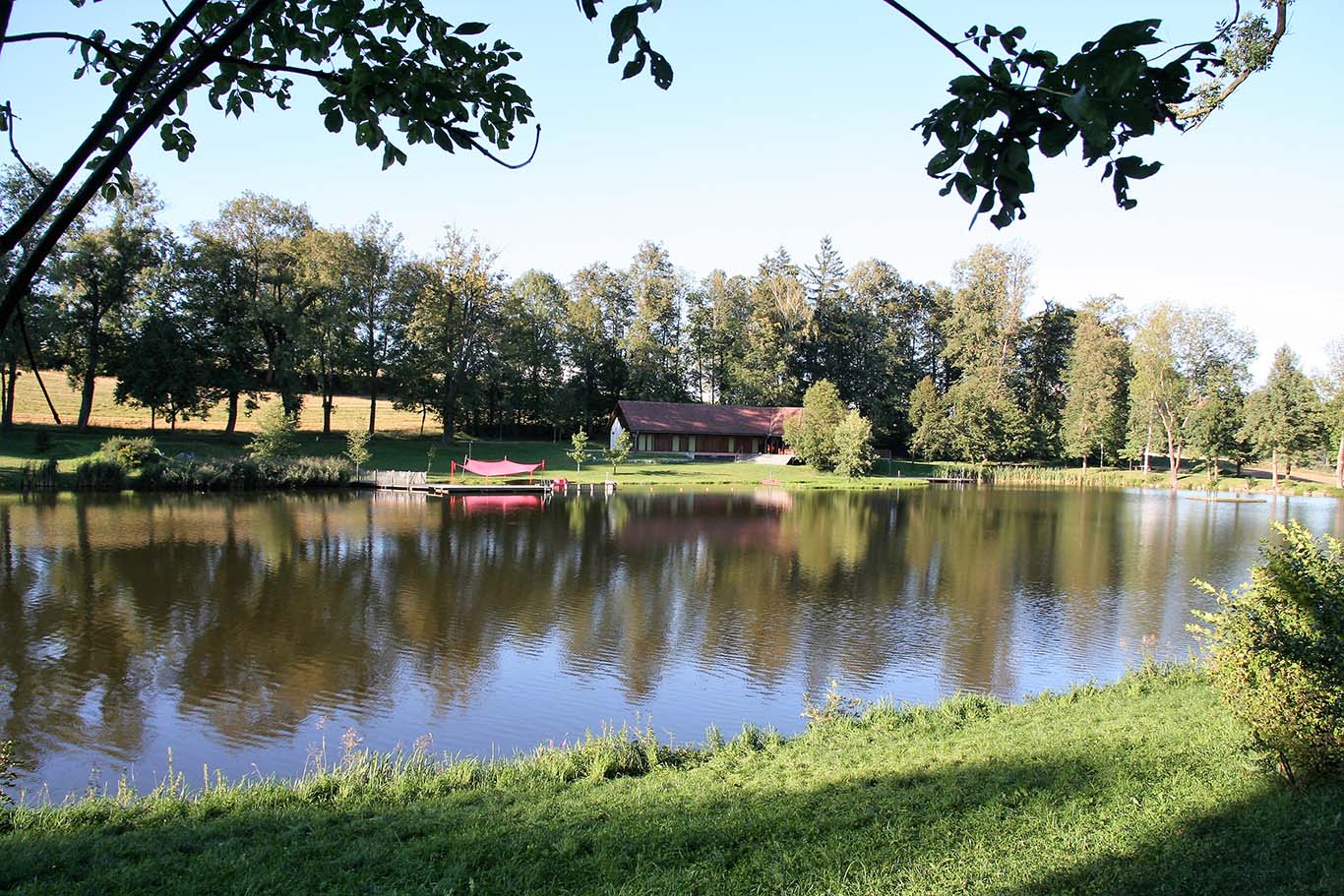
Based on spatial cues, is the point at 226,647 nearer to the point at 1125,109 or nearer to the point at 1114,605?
the point at 1125,109

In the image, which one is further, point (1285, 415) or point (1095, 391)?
point (1095, 391)

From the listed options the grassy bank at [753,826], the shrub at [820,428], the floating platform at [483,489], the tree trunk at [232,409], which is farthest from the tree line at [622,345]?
the grassy bank at [753,826]

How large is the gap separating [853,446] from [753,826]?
49.3m

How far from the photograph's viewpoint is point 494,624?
15.3m

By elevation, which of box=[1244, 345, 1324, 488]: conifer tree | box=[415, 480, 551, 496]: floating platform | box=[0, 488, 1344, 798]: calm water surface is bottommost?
box=[0, 488, 1344, 798]: calm water surface

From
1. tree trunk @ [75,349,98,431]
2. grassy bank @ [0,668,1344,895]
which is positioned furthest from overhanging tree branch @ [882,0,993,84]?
tree trunk @ [75,349,98,431]

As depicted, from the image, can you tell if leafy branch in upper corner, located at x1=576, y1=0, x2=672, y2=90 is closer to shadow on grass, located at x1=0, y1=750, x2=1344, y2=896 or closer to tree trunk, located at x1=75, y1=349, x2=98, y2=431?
shadow on grass, located at x1=0, y1=750, x2=1344, y2=896

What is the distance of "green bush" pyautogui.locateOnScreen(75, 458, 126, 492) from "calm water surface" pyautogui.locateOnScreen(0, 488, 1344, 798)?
4.30 metres

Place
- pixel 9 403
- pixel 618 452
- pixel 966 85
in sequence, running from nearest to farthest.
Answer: pixel 966 85 < pixel 9 403 < pixel 618 452

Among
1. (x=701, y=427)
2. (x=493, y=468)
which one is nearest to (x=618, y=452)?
(x=493, y=468)

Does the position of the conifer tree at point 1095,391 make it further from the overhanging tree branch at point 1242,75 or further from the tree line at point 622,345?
the overhanging tree branch at point 1242,75

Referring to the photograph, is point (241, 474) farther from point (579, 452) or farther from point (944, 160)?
point (944, 160)

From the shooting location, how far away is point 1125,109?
7.23 feet

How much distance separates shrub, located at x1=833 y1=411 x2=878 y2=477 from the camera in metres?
53.5
